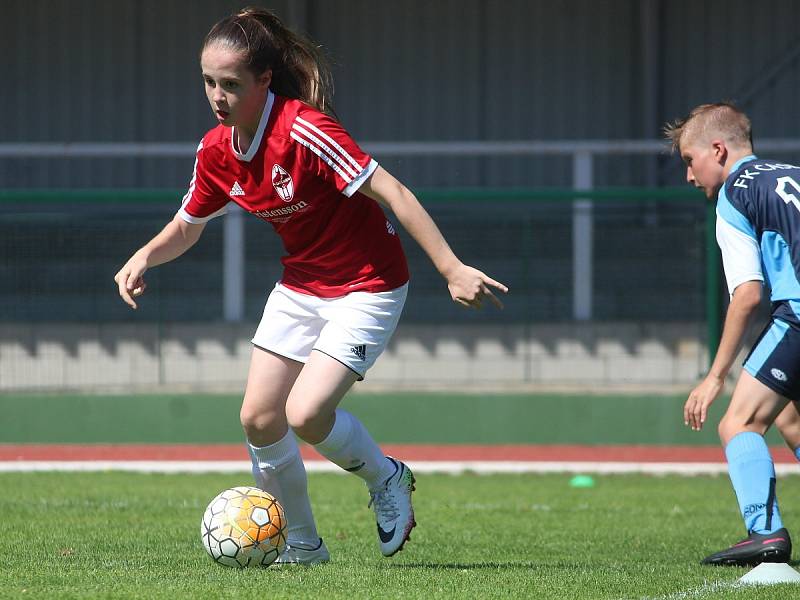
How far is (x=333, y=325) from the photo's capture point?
17.3 ft

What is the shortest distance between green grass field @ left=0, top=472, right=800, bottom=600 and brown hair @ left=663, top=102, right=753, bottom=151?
1752 mm

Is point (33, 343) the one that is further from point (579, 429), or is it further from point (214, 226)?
point (579, 429)

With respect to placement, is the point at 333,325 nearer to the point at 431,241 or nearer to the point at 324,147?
the point at 431,241

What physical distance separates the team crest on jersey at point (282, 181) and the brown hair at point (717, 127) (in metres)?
1.63

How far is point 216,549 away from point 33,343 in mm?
7497

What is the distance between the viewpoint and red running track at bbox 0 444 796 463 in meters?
11.3

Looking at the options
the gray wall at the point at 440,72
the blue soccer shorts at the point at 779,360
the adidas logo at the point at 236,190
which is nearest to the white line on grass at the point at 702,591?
the blue soccer shorts at the point at 779,360

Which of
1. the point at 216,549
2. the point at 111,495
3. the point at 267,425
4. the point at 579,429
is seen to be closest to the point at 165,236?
the point at 267,425

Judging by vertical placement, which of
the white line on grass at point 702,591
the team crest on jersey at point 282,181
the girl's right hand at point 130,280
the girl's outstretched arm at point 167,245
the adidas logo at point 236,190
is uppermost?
the team crest on jersey at point 282,181

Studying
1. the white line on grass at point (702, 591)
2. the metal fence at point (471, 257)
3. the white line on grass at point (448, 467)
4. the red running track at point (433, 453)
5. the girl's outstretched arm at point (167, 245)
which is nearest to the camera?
the white line on grass at point (702, 591)

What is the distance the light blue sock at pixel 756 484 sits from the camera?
207 inches

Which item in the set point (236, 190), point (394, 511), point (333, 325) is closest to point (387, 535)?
point (394, 511)

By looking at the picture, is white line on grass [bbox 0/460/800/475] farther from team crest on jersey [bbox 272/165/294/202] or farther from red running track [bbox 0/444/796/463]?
team crest on jersey [bbox 272/165/294/202]

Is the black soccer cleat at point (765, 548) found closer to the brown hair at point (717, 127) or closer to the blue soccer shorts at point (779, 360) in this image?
the blue soccer shorts at point (779, 360)
